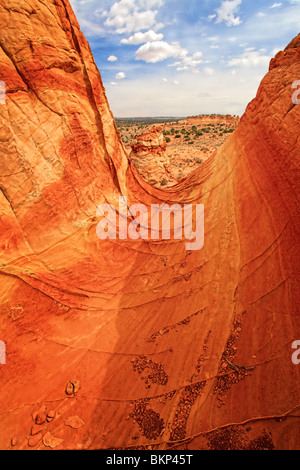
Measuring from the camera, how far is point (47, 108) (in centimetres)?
558

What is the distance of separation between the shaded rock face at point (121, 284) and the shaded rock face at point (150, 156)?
26.4 feet

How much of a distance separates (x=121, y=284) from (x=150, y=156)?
37.2 ft

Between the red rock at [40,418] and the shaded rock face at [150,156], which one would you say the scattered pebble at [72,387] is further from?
the shaded rock face at [150,156]

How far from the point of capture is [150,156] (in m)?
15.4

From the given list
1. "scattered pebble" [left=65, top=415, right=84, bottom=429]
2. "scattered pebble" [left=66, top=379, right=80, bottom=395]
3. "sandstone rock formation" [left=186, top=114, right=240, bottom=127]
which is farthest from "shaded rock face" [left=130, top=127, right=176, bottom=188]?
"sandstone rock formation" [left=186, top=114, right=240, bottom=127]

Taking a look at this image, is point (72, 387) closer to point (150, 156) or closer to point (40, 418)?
point (40, 418)

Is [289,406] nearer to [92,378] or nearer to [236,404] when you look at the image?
[236,404]

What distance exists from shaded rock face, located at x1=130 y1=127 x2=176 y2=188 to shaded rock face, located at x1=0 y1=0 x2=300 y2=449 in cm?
805

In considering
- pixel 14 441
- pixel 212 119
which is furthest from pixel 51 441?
pixel 212 119

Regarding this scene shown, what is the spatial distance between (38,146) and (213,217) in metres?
4.94

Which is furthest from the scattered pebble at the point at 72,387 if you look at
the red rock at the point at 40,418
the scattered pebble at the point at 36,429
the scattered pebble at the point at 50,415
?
the scattered pebble at the point at 36,429
